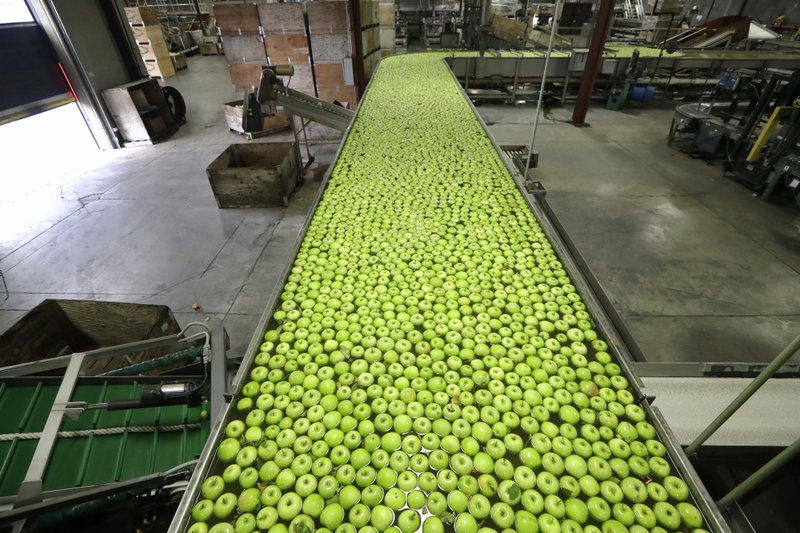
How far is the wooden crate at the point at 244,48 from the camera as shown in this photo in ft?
29.2

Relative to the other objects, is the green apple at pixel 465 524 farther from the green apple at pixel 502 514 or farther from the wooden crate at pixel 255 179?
the wooden crate at pixel 255 179

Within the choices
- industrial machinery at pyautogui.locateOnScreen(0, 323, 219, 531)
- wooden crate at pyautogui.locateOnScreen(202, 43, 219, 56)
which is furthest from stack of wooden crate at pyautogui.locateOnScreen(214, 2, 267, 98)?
wooden crate at pyautogui.locateOnScreen(202, 43, 219, 56)

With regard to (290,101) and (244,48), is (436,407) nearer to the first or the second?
(290,101)

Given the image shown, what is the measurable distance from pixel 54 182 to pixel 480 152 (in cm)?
884

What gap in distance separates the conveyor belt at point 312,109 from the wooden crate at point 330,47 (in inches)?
123

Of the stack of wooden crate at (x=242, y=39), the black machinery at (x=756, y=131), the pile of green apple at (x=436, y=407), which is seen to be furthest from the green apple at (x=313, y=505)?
the stack of wooden crate at (x=242, y=39)

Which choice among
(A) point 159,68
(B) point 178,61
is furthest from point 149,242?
(B) point 178,61

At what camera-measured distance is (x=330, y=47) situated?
348 inches

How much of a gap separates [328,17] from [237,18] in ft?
7.50

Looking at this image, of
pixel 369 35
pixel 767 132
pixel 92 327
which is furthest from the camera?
pixel 369 35

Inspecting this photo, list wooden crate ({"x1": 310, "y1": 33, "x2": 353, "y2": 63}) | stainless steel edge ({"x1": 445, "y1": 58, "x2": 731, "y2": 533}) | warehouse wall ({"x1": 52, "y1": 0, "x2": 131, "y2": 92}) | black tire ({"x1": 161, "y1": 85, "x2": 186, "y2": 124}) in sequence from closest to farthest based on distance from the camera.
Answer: stainless steel edge ({"x1": 445, "y1": 58, "x2": 731, "y2": 533}) → warehouse wall ({"x1": 52, "y1": 0, "x2": 131, "y2": 92}) → wooden crate ({"x1": 310, "y1": 33, "x2": 353, "y2": 63}) → black tire ({"x1": 161, "y1": 85, "x2": 186, "y2": 124})

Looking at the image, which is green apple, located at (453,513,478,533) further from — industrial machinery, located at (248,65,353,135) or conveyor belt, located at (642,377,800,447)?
industrial machinery, located at (248,65,353,135)

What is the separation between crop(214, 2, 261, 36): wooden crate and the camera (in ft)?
27.9

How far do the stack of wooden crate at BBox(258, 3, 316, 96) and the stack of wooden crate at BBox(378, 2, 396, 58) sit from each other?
5.71 metres
